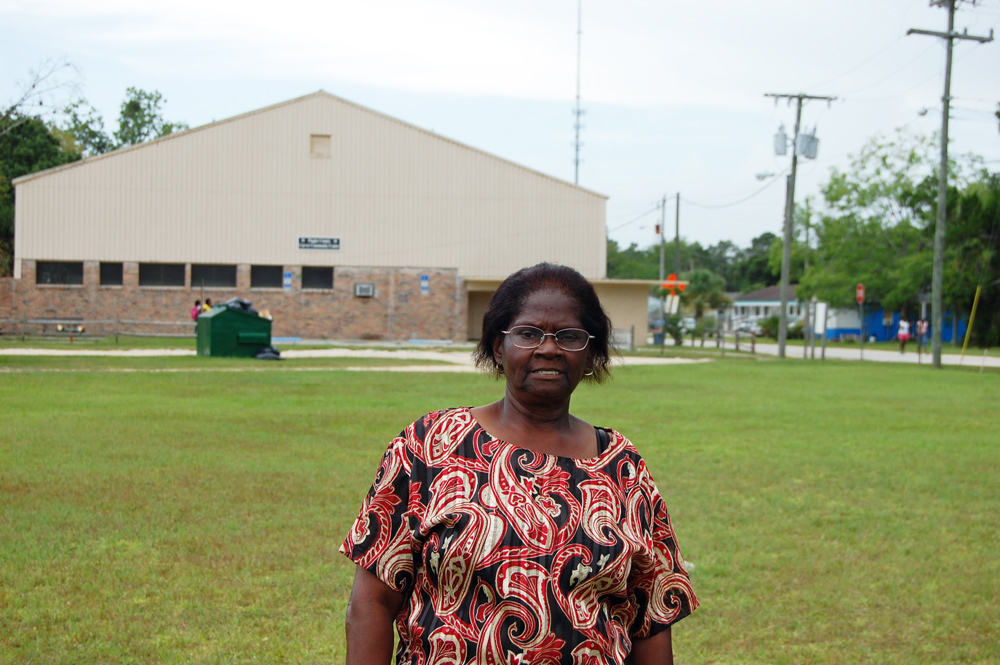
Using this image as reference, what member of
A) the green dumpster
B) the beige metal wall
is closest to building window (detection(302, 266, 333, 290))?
the beige metal wall

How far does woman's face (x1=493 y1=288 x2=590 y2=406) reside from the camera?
2.62 m

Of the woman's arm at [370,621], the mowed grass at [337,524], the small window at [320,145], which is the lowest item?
the mowed grass at [337,524]

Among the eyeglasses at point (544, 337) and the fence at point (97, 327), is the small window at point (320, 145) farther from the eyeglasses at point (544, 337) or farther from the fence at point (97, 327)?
the eyeglasses at point (544, 337)

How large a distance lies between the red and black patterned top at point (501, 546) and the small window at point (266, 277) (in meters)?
41.7

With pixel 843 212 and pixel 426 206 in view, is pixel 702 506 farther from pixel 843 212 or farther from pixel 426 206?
pixel 843 212

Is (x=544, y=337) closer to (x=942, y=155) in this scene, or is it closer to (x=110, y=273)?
(x=942, y=155)

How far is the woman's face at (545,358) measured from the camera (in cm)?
262

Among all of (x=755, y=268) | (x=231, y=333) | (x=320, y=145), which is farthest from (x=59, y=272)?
(x=755, y=268)

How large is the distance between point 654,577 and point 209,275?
42.3 m

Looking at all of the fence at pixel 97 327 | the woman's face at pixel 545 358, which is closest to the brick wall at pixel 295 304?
the fence at pixel 97 327

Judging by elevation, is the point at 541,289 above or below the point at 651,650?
above

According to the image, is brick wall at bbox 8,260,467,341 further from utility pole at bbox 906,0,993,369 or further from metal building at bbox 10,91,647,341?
utility pole at bbox 906,0,993,369

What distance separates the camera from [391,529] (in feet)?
8.14

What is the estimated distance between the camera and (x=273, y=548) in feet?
21.1
